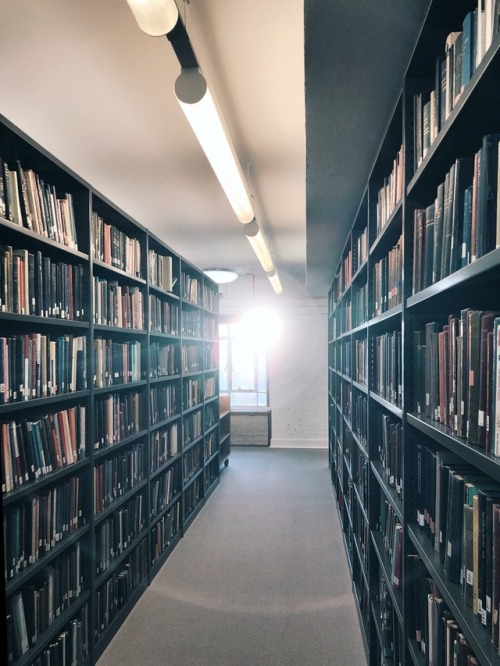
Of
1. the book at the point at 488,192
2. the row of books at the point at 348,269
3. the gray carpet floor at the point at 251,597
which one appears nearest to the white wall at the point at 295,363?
the gray carpet floor at the point at 251,597

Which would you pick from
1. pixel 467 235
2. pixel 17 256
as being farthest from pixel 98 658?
pixel 467 235

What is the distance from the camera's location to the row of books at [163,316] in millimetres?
3146

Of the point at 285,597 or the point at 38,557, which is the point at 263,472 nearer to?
the point at 285,597

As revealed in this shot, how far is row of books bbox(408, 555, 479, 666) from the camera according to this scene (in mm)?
988

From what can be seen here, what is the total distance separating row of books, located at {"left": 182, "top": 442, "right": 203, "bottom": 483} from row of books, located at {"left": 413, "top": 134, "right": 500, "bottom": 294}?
3.04 metres

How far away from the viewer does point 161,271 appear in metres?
3.36

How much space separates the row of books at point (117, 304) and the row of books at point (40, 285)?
0.15 meters

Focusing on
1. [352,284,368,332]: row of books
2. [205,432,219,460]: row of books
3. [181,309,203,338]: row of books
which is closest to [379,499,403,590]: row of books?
[352,284,368,332]: row of books

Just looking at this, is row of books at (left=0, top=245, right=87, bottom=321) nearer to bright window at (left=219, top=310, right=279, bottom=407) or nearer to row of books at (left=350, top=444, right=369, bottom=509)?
row of books at (left=350, top=444, right=369, bottom=509)

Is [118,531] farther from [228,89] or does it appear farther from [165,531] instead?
[228,89]

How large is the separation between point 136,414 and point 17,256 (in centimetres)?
140

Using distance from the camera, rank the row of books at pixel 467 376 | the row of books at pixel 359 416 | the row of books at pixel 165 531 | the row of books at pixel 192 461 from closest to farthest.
Answer: the row of books at pixel 467 376
the row of books at pixel 359 416
the row of books at pixel 165 531
the row of books at pixel 192 461

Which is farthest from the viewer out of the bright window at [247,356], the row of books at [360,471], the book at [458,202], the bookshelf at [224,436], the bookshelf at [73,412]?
the bright window at [247,356]

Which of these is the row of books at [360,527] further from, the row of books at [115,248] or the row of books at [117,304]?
the row of books at [115,248]
